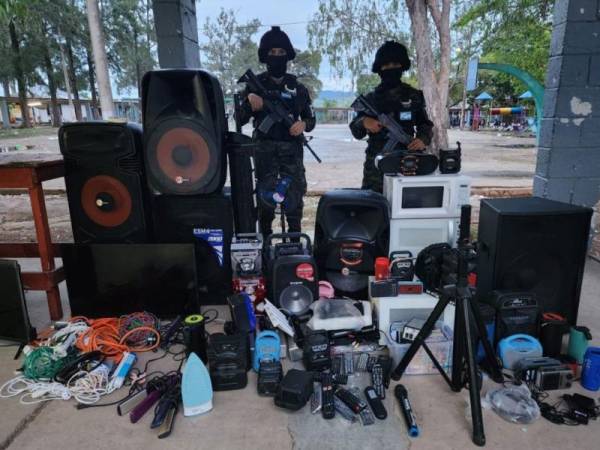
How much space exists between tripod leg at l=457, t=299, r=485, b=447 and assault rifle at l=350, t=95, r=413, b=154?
1816 mm

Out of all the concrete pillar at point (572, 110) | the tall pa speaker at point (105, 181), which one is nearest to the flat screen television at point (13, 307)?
the tall pa speaker at point (105, 181)

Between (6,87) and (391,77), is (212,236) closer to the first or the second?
(391,77)

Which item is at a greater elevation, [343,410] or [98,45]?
[98,45]

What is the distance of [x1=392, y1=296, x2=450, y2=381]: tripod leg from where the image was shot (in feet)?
5.40

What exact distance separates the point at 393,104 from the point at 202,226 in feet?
5.95

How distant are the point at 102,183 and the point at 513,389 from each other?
7.97 ft

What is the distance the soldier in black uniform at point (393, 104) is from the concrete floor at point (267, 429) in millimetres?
1950

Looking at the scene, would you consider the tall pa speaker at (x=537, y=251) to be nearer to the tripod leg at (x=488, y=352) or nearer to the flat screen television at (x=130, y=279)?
the tripod leg at (x=488, y=352)

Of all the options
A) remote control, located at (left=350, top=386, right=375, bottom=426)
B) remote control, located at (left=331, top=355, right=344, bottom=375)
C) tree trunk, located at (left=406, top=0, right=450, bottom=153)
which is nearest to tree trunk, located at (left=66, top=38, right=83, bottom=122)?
tree trunk, located at (left=406, top=0, right=450, bottom=153)

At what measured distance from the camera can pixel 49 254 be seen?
2432 mm

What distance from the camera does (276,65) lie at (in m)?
3.16

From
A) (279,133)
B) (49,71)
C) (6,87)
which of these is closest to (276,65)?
(279,133)

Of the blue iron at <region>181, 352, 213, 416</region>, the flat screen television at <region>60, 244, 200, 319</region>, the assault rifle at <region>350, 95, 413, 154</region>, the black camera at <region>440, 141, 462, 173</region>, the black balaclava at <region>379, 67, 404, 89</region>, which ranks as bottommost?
the blue iron at <region>181, 352, 213, 416</region>

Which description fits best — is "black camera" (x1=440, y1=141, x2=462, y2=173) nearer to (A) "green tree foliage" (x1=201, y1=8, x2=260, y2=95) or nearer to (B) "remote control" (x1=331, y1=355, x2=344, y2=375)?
(B) "remote control" (x1=331, y1=355, x2=344, y2=375)
